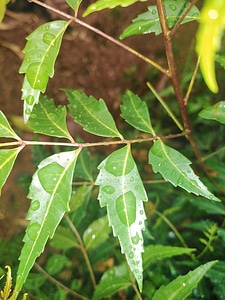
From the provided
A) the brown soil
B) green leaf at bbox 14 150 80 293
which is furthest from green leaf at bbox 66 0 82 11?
the brown soil

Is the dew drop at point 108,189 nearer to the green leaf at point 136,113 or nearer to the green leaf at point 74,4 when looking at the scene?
the green leaf at point 136,113

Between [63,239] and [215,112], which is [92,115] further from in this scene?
[63,239]

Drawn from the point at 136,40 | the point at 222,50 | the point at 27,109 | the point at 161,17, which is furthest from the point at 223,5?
the point at 136,40

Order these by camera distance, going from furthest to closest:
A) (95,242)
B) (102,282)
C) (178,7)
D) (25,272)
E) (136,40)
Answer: (136,40) → (95,242) → (102,282) → (178,7) → (25,272)

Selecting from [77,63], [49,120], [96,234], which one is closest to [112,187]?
[49,120]

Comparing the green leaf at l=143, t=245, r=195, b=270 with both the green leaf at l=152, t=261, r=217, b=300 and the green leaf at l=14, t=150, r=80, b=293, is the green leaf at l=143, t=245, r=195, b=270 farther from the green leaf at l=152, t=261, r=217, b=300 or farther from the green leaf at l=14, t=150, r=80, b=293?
the green leaf at l=14, t=150, r=80, b=293

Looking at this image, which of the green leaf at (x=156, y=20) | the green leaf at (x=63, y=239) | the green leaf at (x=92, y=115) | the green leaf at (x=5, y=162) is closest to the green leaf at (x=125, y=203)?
the green leaf at (x=92, y=115)

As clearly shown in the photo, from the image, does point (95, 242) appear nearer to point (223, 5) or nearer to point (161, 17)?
point (161, 17)
